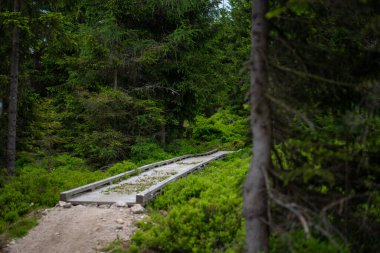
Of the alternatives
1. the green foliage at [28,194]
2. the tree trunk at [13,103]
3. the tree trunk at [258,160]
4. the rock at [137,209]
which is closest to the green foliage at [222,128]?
the green foliage at [28,194]

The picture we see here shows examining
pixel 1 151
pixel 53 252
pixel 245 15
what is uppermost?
pixel 245 15

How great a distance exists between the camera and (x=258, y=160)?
4953 millimetres

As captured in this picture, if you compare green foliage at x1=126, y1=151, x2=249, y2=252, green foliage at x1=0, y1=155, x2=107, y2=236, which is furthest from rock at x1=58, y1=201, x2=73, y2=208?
green foliage at x1=126, y1=151, x2=249, y2=252

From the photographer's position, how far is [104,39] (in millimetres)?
19656

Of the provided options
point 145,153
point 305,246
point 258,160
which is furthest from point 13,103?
point 305,246

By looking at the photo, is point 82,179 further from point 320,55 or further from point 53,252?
point 320,55

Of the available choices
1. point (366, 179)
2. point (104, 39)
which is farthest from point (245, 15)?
point (366, 179)

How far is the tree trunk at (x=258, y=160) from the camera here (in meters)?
4.93

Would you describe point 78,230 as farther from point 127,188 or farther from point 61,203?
point 127,188

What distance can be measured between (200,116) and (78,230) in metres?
27.5

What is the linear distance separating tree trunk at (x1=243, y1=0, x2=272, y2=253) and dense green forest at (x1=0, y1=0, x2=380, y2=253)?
135 millimetres

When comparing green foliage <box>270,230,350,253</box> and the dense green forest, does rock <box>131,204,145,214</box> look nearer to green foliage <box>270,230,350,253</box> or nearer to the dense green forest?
the dense green forest

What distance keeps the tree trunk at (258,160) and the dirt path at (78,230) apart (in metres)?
4.18

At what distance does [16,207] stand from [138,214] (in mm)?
3700
